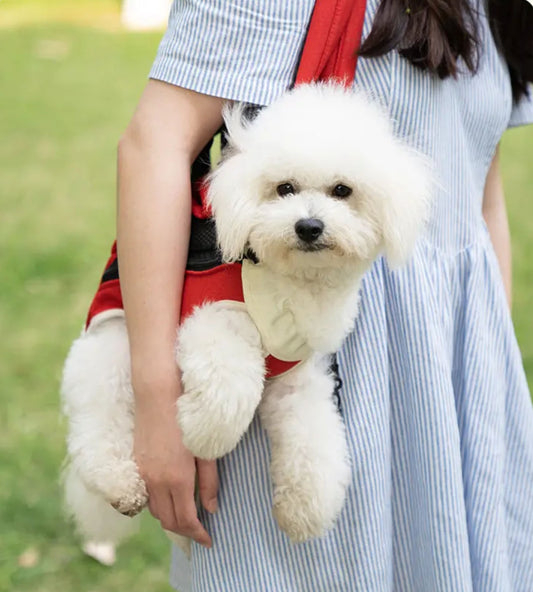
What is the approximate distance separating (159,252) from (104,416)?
24cm

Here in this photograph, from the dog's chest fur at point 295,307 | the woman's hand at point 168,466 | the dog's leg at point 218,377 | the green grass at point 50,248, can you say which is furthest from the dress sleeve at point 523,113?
the green grass at point 50,248

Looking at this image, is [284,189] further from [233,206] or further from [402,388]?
[402,388]

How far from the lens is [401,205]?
1.05 metres

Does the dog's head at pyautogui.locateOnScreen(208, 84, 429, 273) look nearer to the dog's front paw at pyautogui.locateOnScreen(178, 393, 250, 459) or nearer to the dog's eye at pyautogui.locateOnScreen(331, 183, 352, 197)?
the dog's eye at pyautogui.locateOnScreen(331, 183, 352, 197)

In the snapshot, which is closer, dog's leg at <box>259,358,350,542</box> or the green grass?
dog's leg at <box>259,358,350,542</box>

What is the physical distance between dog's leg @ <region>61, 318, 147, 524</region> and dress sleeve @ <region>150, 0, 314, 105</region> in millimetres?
346

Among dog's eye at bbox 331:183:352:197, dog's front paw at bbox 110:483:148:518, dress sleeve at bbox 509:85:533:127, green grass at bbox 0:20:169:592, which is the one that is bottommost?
green grass at bbox 0:20:169:592

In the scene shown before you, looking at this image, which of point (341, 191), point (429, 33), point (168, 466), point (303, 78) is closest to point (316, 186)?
point (341, 191)

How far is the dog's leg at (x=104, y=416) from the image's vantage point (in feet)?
3.72

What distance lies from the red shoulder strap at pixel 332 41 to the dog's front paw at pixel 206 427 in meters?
0.40

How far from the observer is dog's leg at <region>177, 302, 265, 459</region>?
1058mm

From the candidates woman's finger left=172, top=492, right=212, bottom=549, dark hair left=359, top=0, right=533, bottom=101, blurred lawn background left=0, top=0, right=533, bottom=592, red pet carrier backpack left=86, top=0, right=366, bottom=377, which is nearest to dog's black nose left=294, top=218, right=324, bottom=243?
red pet carrier backpack left=86, top=0, right=366, bottom=377

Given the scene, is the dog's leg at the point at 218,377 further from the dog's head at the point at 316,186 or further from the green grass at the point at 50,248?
the green grass at the point at 50,248

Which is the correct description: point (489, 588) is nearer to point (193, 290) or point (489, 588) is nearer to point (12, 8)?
point (193, 290)
